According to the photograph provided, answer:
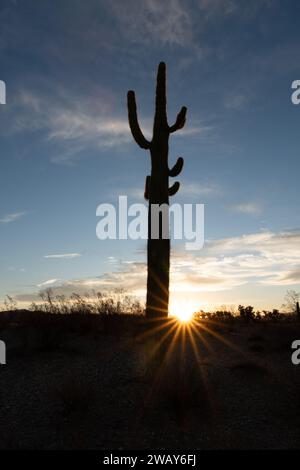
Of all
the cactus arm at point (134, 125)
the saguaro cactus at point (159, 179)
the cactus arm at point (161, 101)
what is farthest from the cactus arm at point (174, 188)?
the cactus arm at point (161, 101)

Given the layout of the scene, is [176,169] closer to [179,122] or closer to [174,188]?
[174,188]

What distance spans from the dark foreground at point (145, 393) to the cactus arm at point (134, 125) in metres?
3.90

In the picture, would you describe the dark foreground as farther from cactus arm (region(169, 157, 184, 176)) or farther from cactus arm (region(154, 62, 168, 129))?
cactus arm (region(154, 62, 168, 129))

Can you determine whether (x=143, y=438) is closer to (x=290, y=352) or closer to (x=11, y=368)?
(x=11, y=368)

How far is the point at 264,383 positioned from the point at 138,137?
574 centimetres

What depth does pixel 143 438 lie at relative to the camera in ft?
20.3

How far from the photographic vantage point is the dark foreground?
20.7ft

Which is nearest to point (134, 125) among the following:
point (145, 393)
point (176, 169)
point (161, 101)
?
point (161, 101)

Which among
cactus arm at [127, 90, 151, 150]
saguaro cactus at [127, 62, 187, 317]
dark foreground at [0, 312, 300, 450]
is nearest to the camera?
dark foreground at [0, 312, 300, 450]

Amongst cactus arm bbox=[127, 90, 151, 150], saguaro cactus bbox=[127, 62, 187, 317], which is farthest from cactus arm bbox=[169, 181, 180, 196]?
cactus arm bbox=[127, 90, 151, 150]

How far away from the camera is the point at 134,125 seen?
9922 millimetres

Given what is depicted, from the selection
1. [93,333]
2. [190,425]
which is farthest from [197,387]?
[93,333]

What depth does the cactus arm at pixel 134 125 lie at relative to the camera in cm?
987

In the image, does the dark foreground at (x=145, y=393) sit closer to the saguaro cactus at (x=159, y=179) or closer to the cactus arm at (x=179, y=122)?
the saguaro cactus at (x=159, y=179)
